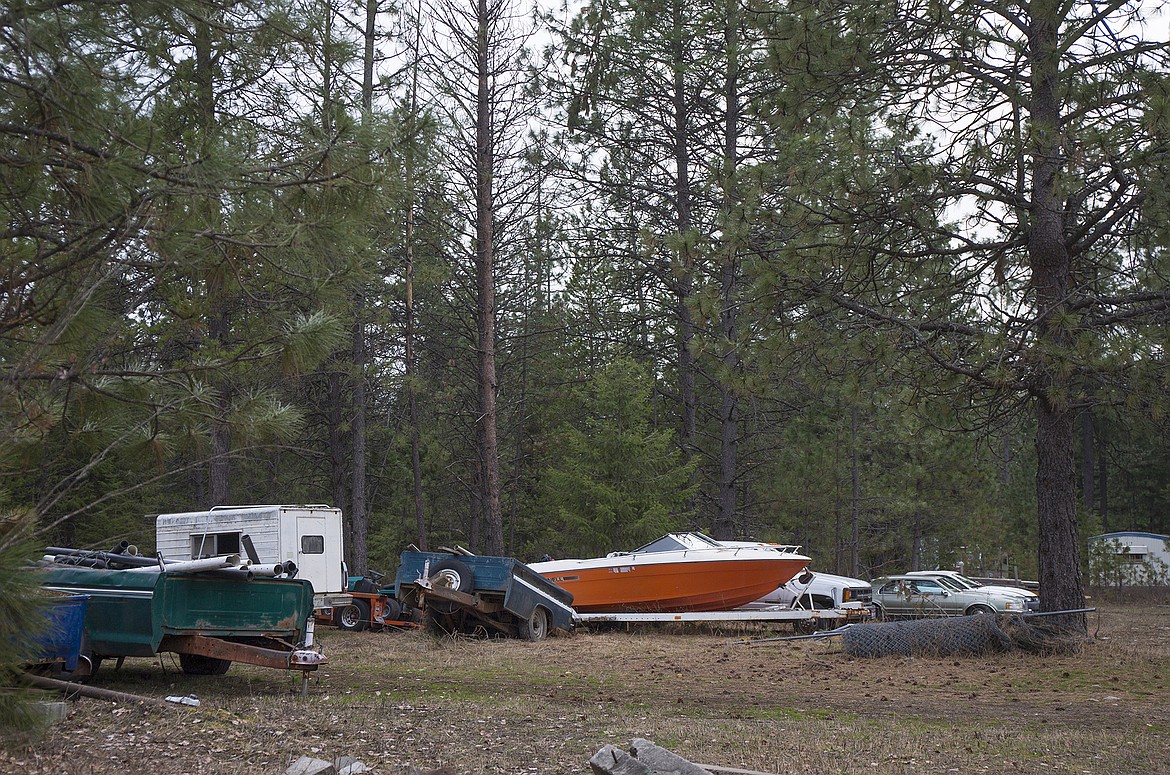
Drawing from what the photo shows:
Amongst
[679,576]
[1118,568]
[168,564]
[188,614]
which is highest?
[168,564]

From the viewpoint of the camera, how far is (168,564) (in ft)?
29.9

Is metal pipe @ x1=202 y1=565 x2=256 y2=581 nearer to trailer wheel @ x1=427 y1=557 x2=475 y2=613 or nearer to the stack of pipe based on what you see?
the stack of pipe

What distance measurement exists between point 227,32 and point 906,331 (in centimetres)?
846

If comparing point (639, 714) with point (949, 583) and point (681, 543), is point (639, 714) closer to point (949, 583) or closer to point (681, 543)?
point (681, 543)

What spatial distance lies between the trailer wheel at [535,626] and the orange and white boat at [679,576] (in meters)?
1.95

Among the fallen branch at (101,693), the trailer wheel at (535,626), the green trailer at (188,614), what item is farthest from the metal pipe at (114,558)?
the trailer wheel at (535,626)

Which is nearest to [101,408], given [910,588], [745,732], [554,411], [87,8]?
[87,8]

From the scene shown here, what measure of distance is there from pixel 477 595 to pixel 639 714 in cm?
683

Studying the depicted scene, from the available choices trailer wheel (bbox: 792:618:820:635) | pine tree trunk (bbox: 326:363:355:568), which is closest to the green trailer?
trailer wheel (bbox: 792:618:820:635)

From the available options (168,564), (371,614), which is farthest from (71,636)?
(371,614)

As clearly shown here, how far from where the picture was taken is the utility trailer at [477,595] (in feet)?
47.8

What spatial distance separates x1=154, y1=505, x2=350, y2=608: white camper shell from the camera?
15758mm

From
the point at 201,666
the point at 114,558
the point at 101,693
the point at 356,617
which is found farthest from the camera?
→ the point at 356,617

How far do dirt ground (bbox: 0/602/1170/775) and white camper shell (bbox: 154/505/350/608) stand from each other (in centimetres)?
323
